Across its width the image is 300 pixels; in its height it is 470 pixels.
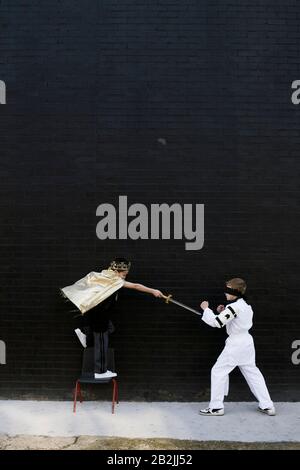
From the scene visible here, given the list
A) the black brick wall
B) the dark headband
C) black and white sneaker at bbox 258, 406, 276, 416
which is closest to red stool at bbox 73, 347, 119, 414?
the black brick wall

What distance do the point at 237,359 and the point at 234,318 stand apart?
0.46 metres

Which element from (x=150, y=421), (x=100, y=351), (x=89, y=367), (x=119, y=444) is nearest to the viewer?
(x=119, y=444)

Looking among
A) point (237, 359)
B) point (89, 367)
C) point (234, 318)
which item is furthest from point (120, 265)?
point (237, 359)

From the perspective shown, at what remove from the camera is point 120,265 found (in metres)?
5.59

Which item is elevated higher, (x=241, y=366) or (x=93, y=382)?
(x=241, y=366)

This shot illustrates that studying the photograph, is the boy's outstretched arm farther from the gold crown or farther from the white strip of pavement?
the white strip of pavement

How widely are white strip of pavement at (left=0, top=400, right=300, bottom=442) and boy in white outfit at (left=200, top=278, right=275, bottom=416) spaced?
0.15 metres

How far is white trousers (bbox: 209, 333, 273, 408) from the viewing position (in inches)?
215

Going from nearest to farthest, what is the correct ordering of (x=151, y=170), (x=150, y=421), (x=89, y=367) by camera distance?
(x=150, y=421) → (x=89, y=367) → (x=151, y=170)

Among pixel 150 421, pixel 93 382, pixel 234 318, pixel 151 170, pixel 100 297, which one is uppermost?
pixel 151 170

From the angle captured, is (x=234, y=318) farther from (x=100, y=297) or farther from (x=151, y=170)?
(x=151, y=170)

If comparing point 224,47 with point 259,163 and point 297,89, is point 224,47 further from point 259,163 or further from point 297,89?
point 259,163

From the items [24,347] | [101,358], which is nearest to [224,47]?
[101,358]

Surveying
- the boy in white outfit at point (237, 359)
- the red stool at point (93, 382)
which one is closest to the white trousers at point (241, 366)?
the boy in white outfit at point (237, 359)
